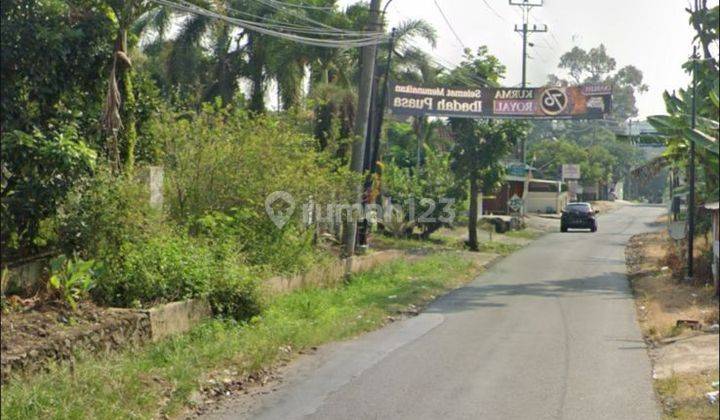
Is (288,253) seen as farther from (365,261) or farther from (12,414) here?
(12,414)

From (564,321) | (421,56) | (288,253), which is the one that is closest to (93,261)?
(288,253)

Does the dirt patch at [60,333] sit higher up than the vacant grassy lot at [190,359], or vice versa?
the dirt patch at [60,333]

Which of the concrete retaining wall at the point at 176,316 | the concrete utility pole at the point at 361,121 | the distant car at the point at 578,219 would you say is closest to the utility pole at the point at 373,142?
the concrete utility pole at the point at 361,121

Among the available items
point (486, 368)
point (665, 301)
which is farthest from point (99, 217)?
point (665, 301)

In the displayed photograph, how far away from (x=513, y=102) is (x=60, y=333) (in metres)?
23.4

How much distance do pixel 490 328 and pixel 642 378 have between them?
14.1ft

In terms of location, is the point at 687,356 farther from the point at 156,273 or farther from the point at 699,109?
the point at 699,109

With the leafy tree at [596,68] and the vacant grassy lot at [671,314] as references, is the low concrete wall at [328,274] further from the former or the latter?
the leafy tree at [596,68]

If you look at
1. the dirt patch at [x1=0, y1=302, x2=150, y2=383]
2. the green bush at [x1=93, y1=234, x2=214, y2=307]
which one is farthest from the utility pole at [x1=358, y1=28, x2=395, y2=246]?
the dirt patch at [x1=0, y1=302, x2=150, y2=383]

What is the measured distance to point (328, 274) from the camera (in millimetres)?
19516

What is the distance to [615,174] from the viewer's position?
354ft

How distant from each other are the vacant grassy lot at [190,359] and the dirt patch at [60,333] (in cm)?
18

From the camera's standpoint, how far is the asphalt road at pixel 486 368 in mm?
9617

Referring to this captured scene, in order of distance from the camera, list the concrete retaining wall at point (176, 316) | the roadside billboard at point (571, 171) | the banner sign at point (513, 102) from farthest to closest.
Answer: the roadside billboard at point (571, 171) < the banner sign at point (513, 102) < the concrete retaining wall at point (176, 316)
